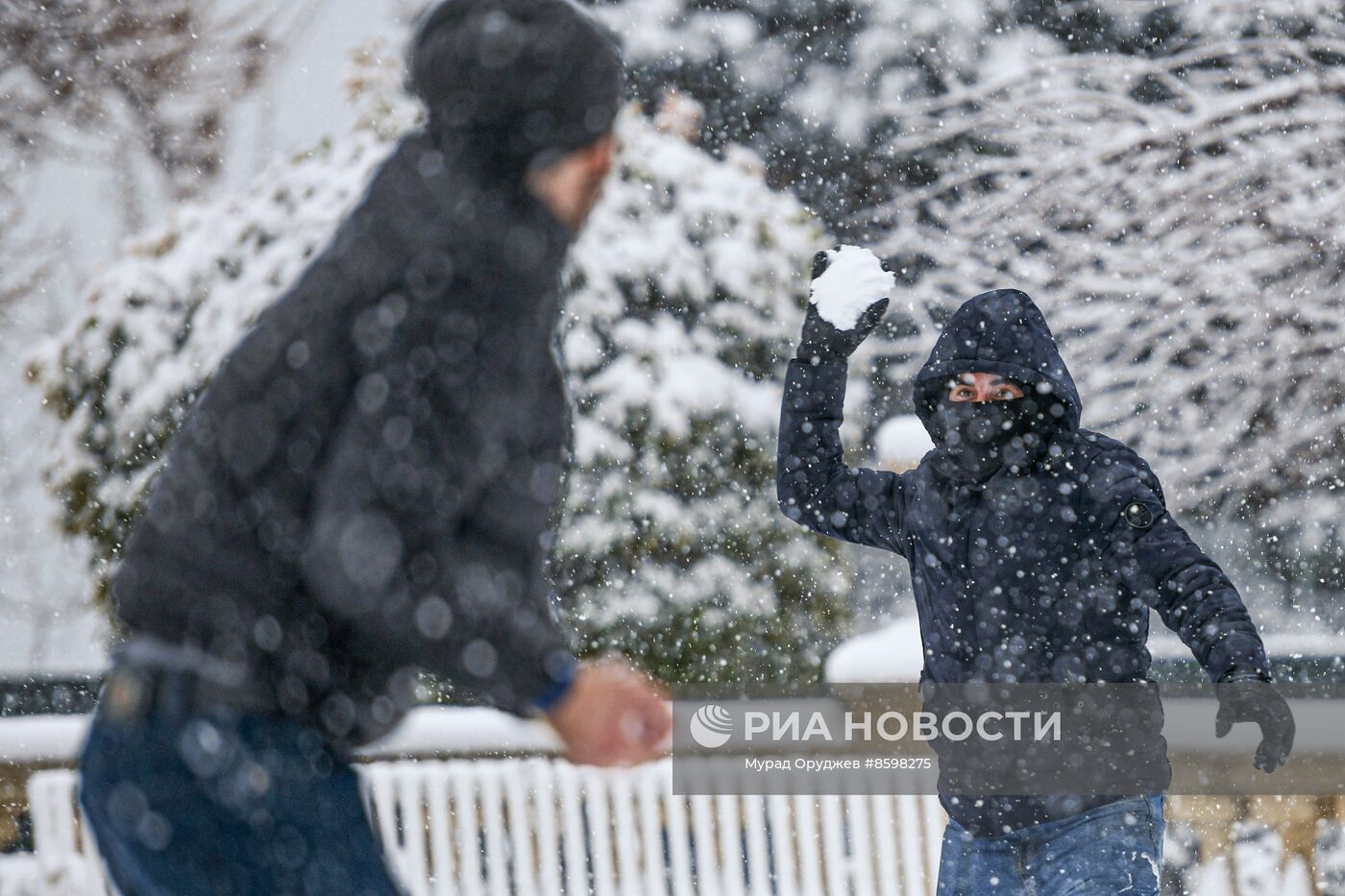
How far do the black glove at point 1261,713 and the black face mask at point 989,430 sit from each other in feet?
1.82

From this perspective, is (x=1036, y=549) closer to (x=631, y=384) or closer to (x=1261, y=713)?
(x=1261, y=713)

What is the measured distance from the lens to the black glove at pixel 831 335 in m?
2.72

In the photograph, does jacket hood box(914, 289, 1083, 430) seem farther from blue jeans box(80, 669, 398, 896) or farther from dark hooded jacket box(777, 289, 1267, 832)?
blue jeans box(80, 669, 398, 896)

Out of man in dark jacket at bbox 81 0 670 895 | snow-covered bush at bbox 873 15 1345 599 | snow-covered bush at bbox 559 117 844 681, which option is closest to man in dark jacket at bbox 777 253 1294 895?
man in dark jacket at bbox 81 0 670 895

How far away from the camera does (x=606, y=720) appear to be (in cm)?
122

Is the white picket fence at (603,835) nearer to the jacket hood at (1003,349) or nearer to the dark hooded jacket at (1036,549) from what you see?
the dark hooded jacket at (1036,549)

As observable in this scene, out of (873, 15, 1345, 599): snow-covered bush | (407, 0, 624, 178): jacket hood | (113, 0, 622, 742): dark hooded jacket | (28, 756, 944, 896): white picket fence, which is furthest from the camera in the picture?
(873, 15, 1345, 599): snow-covered bush

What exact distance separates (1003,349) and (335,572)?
1.72 m

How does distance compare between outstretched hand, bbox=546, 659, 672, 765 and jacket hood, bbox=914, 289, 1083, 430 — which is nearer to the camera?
outstretched hand, bbox=546, 659, 672, 765

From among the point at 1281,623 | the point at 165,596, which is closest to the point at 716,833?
the point at 165,596

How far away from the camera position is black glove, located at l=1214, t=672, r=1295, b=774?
214cm

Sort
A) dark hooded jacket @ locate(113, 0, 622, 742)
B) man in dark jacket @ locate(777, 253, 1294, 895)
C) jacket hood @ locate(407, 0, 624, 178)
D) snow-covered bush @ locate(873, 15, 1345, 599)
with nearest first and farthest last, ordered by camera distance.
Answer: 1. dark hooded jacket @ locate(113, 0, 622, 742)
2. jacket hood @ locate(407, 0, 624, 178)
3. man in dark jacket @ locate(777, 253, 1294, 895)
4. snow-covered bush @ locate(873, 15, 1345, 599)

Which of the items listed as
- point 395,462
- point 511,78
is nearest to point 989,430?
point 511,78

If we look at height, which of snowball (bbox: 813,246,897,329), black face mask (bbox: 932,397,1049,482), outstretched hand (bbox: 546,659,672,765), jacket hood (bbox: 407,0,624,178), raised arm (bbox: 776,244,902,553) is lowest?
raised arm (bbox: 776,244,902,553)
